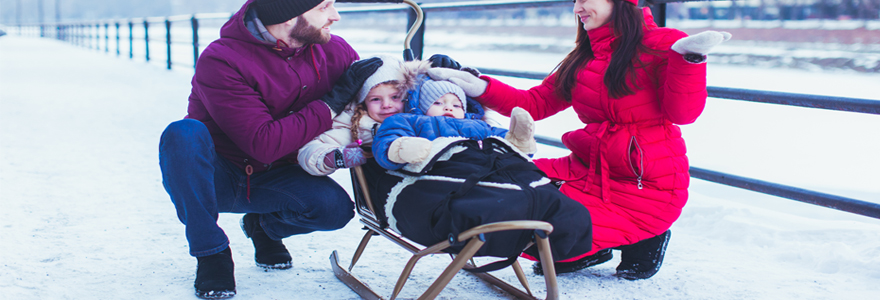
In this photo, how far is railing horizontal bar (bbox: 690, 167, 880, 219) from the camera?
2.13 metres

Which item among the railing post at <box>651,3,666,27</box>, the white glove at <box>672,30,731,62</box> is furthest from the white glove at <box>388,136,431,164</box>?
the railing post at <box>651,3,666,27</box>

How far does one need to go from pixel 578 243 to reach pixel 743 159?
10.4 ft

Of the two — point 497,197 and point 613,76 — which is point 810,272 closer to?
point 613,76

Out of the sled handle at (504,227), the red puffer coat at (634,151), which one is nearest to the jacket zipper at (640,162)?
the red puffer coat at (634,151)

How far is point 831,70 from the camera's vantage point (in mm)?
10859

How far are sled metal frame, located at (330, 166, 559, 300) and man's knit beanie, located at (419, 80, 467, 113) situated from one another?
30 centimetres

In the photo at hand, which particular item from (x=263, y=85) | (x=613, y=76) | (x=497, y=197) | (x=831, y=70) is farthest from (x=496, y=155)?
(x=831, y=70)

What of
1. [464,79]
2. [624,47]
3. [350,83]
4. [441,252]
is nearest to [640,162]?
[624,47]

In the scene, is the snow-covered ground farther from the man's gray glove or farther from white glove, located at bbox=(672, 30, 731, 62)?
white glove, located at bbox=(672, 30, 731, 62)

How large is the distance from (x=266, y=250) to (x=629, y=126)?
4.11 ft

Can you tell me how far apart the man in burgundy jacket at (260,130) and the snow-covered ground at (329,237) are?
18 cm

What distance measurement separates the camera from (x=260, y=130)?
5.87 ft

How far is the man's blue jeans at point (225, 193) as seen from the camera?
178cm

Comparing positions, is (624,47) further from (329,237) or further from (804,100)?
(329,237)
